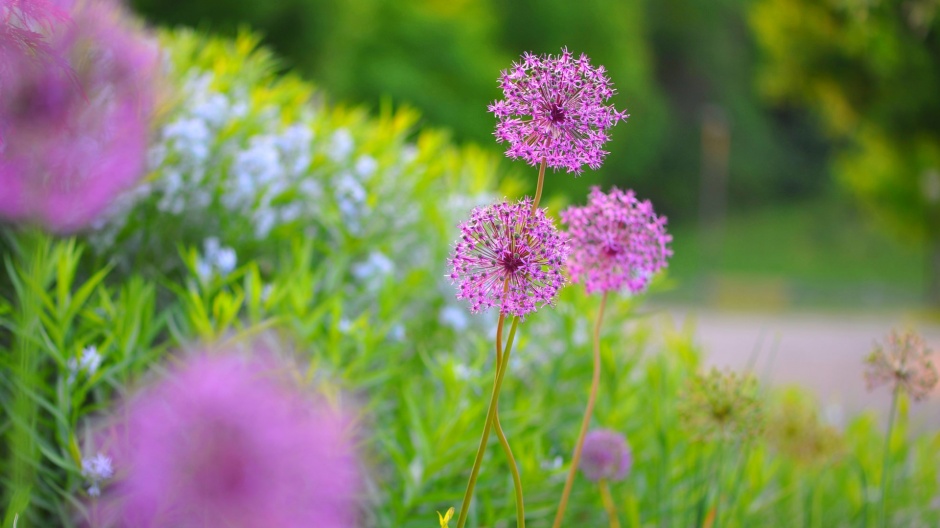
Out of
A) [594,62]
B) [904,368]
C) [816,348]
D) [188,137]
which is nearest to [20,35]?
[904,368]

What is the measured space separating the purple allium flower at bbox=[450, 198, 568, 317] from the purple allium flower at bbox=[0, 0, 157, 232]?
56 centimetres

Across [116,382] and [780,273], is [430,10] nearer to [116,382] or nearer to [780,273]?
[780,273]

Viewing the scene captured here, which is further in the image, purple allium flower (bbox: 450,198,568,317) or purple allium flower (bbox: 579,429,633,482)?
purple allium flower (bbox: 579,429,633,482)

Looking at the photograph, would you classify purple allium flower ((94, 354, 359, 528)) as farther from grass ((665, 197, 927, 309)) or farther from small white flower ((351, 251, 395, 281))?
grass ((665, 197, 927, 309))

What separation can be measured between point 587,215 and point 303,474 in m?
0.79

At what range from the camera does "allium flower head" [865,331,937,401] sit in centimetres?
175

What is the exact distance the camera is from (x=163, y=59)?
120 inches

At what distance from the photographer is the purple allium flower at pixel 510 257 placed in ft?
3.50

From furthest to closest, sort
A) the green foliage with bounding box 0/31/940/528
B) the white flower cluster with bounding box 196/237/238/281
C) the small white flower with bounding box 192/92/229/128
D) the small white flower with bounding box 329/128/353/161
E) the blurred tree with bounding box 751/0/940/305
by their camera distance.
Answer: the blurred tree with bounding box 751/0/940/305, the small white flower with bounding box 329/128/353/161, the small white flower with bounding box 192/92/229/128, the white flower cluster with bounding box 196/237/238/281, the green foliage with bounding box 0/31/940/528

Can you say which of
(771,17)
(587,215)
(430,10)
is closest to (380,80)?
(430,10)

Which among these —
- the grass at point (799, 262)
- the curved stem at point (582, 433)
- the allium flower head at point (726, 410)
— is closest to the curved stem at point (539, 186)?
the curved stem at point (582, 433)

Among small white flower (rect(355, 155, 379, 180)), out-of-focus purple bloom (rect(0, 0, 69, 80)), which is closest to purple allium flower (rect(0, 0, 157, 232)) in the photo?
out-of-focus purple bloom (rect(0, 0, 69, 80))

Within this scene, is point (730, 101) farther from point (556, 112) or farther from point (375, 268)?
point (556, 112)

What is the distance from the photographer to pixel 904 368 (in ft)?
5.78
